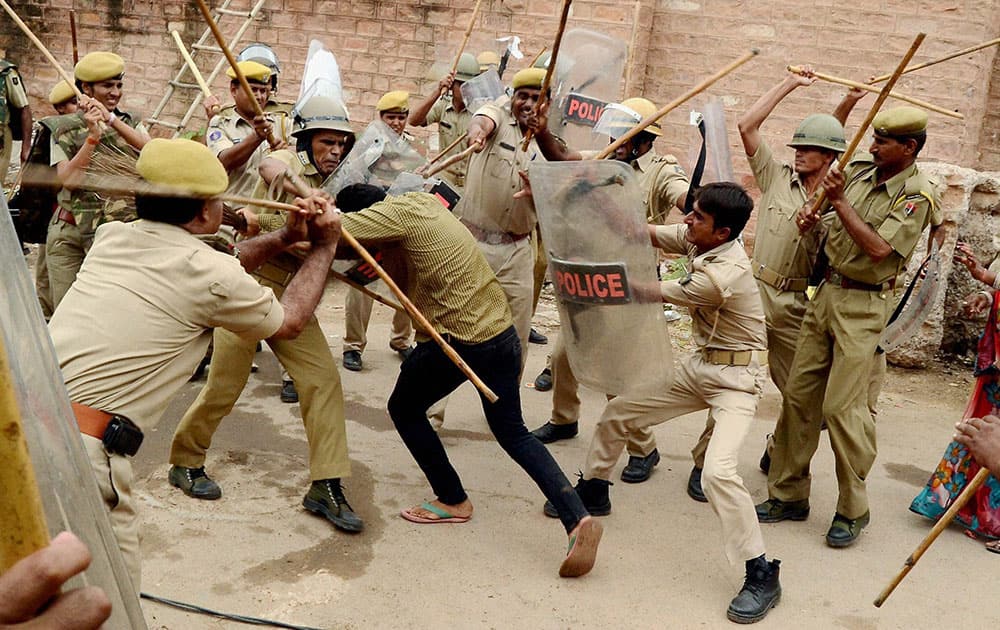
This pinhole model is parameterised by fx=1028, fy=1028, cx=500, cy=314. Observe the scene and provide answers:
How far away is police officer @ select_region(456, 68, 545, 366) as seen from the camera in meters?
5.84

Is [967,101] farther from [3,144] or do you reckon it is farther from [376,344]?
[3,144]

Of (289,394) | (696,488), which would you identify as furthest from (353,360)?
(696,488)

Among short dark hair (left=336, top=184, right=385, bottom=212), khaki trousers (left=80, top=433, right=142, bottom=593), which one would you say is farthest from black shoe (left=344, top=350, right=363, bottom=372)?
khaki trousers (left=80, top=433, right=142, bottom=593)

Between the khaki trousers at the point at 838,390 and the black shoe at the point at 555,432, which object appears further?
the black shoe at the point at 555,432

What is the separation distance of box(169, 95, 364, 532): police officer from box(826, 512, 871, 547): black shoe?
88.2 inches

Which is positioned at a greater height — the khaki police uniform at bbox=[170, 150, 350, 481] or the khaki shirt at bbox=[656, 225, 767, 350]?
the khaki shirt at bbox=[656, 225, 767, 350]

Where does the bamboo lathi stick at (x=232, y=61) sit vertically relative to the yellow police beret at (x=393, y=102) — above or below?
above

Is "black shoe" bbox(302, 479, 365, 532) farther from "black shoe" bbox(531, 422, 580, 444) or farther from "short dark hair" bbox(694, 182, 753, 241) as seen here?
"short dark hair" bbox(694, 182, 753, 241)


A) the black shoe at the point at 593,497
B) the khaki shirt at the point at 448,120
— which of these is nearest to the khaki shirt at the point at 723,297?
the black shoe at the point at 593,497

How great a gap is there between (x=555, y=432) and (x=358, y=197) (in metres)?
2.22

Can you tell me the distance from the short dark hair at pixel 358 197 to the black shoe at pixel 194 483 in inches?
58.0

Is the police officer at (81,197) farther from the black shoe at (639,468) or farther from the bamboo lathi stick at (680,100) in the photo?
the black shoe at (639,468)

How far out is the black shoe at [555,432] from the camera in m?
6.01

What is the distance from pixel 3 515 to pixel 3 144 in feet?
22.0
